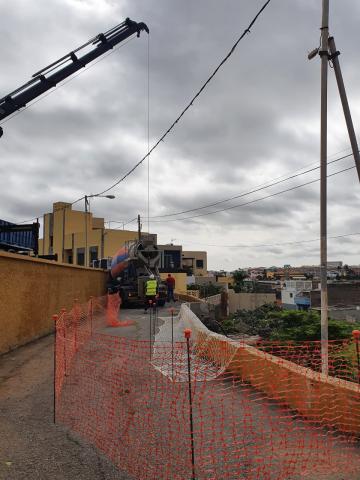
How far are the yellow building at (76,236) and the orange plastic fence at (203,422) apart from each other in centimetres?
4028

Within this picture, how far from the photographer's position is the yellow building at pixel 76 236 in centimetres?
4847

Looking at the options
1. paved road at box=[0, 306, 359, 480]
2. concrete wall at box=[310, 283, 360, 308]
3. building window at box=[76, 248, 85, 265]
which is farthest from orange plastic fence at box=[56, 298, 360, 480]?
building window at box=[76, 248, 85, 265]

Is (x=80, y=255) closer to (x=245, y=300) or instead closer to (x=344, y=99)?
(x=245, y=300)

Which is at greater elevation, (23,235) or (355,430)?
(23,235)

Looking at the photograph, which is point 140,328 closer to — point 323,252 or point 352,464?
point 323,252

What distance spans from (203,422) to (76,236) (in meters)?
47.2

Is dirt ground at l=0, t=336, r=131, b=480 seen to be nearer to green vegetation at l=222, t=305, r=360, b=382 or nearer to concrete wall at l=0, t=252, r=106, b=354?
green vegetation at l=222, t=305, r=360, b=382

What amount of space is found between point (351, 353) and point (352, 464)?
2000mm

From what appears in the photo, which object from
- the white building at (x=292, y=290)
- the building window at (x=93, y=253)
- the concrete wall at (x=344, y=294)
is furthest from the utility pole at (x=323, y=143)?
the white building at (x=292, y=290)

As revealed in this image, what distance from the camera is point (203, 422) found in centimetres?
503

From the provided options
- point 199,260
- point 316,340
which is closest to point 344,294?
point 316,340

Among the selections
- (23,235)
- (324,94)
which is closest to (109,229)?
(23,235)

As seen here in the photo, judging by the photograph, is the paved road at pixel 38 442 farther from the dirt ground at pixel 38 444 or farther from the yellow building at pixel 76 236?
the yellow building at pixel 76 236

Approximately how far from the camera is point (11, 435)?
15.4 feet
